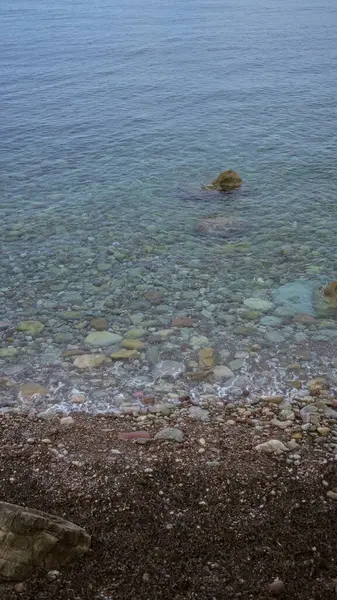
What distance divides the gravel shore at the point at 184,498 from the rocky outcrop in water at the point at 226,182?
9.63 meters

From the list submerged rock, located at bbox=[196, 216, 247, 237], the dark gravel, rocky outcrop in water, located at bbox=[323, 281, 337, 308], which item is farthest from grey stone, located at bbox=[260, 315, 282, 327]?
submerged rock, located at bbox=[196, 216, 247, 237]

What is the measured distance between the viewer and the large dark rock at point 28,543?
5371mm

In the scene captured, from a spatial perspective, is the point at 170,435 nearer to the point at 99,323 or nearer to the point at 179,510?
the point at 179,510

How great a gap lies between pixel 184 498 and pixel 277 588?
61.0 inches

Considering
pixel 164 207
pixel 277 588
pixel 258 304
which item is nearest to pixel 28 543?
pixel 277 588

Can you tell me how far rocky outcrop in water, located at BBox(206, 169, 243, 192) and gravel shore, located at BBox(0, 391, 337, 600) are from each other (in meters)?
9.63

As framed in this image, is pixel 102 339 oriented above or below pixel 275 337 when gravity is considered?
above

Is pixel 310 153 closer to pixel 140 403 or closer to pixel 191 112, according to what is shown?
pixel 191 112

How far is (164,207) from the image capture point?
52.8 ft

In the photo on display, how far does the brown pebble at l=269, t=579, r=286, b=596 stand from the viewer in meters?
5.44

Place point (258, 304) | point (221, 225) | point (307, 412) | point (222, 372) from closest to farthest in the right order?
1. point (307, 412)
2. point (222, 372)
3. point (258, 304)
4. point (221, 225)

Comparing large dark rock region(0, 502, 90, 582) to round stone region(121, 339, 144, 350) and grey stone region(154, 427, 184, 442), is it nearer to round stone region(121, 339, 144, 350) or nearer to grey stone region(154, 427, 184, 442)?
grey stone region(154, 427, 184, 442)

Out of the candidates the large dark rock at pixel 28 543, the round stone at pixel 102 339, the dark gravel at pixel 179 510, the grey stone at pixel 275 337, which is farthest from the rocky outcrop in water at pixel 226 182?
the large dark rock at pixel 28 543

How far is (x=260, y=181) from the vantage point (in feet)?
58.0
